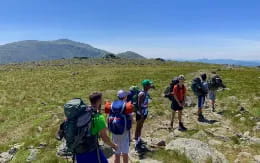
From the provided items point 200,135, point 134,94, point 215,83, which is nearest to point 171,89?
point 200,135

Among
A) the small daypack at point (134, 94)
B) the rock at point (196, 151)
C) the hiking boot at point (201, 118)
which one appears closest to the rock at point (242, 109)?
the hiking boot at point (201, 118)

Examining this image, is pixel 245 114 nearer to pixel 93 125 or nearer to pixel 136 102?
pixel 136 102

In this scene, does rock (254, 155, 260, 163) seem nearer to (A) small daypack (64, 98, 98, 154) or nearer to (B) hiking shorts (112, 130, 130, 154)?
(B) hiking shorts (112, 130, 130, 154)

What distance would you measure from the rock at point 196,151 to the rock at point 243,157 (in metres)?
0.60

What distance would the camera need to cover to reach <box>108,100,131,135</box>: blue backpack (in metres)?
7.56

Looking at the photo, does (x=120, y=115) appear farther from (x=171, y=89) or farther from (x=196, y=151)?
(x=171, y=89)

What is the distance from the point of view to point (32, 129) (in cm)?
1576

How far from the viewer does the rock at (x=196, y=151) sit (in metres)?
9.85

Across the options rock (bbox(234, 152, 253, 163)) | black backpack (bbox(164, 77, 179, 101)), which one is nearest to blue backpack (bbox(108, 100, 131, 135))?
rock (bbox(234, 152, 253, 163))

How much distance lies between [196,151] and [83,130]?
536 cm

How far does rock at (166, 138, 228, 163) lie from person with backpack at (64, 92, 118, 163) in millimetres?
4413

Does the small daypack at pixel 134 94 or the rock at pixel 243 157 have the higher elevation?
the small daypack at pixel 134 94

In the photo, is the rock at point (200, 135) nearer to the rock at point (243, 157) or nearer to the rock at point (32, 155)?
the rock at point (243, 157)

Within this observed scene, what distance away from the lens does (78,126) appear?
238 inches
